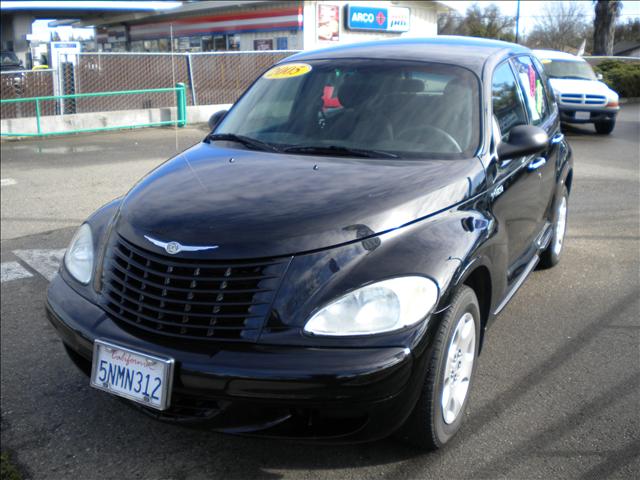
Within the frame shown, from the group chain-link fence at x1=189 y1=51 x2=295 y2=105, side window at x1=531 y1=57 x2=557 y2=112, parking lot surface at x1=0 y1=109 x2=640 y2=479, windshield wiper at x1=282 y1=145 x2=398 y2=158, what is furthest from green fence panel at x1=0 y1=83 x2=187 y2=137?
windshield wiper at x1=282 y1=145 x2=398 y2=158

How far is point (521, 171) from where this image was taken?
14.0 feet

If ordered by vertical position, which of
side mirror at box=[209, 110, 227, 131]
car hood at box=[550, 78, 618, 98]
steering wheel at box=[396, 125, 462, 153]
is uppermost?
steering wheel at box=[396, 125, 462, 153]

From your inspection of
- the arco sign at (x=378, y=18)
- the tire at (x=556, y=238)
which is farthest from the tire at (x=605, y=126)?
the arco sign at (x=378, y=18)

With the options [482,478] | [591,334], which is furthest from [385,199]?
[591,334]

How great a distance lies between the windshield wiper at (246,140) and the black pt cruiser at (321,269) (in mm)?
35

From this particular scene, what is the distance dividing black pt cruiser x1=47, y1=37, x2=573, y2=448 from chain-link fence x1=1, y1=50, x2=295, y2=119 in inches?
478

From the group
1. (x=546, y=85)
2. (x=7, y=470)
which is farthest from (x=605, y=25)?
(x=7, y=470)

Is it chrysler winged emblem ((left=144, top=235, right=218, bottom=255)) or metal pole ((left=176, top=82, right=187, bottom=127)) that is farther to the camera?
metal pole ((left=176, top=82, right=187, bottom=127))

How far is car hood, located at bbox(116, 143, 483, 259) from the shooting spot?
9.66 ft

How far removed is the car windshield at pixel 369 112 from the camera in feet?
12.6

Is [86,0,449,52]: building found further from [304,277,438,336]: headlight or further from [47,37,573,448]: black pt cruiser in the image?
[304,277,438,336]: headlight

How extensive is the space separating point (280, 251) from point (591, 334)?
2.62 meters

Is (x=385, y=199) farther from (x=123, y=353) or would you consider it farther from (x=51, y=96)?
(x=51, y=96)

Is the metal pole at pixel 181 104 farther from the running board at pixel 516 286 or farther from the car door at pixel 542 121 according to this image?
the running board at pixel 516 286
